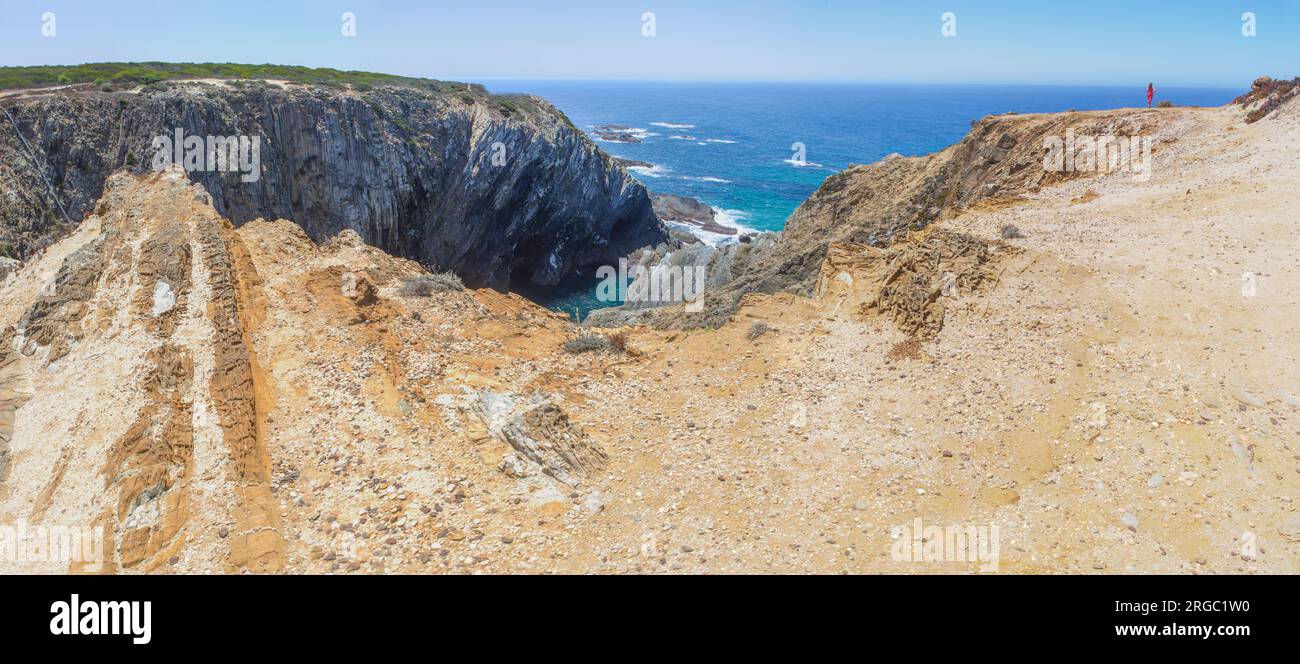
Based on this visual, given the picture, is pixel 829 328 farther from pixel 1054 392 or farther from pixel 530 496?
pixel 530 496

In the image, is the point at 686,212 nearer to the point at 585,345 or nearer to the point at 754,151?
the point at 585,345

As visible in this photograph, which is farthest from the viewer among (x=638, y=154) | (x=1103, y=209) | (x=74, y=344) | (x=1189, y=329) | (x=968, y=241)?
(x=638, y=154)

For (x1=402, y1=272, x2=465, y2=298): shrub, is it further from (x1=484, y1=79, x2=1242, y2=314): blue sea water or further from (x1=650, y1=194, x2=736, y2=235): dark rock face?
(x1=650, y1=194, x2=736, y2=235): dark rock face

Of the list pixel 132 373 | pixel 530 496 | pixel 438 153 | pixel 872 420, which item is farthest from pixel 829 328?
pixel 438 153

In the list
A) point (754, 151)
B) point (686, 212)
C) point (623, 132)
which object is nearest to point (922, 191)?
point (686, 212)

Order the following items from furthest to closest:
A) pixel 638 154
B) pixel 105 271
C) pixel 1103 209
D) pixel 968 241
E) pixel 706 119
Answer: pixel 706 119 < pixel 638 154 < pixel 1103 209 < pixel 968 241 < pixel 105 271

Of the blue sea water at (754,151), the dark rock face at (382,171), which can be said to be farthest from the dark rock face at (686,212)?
the dark rock face at (382,171)

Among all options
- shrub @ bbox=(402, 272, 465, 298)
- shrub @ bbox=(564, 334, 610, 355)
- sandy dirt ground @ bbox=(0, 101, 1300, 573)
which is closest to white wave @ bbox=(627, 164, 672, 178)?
shrub @ bbox=(402, 272, 465, 298)
